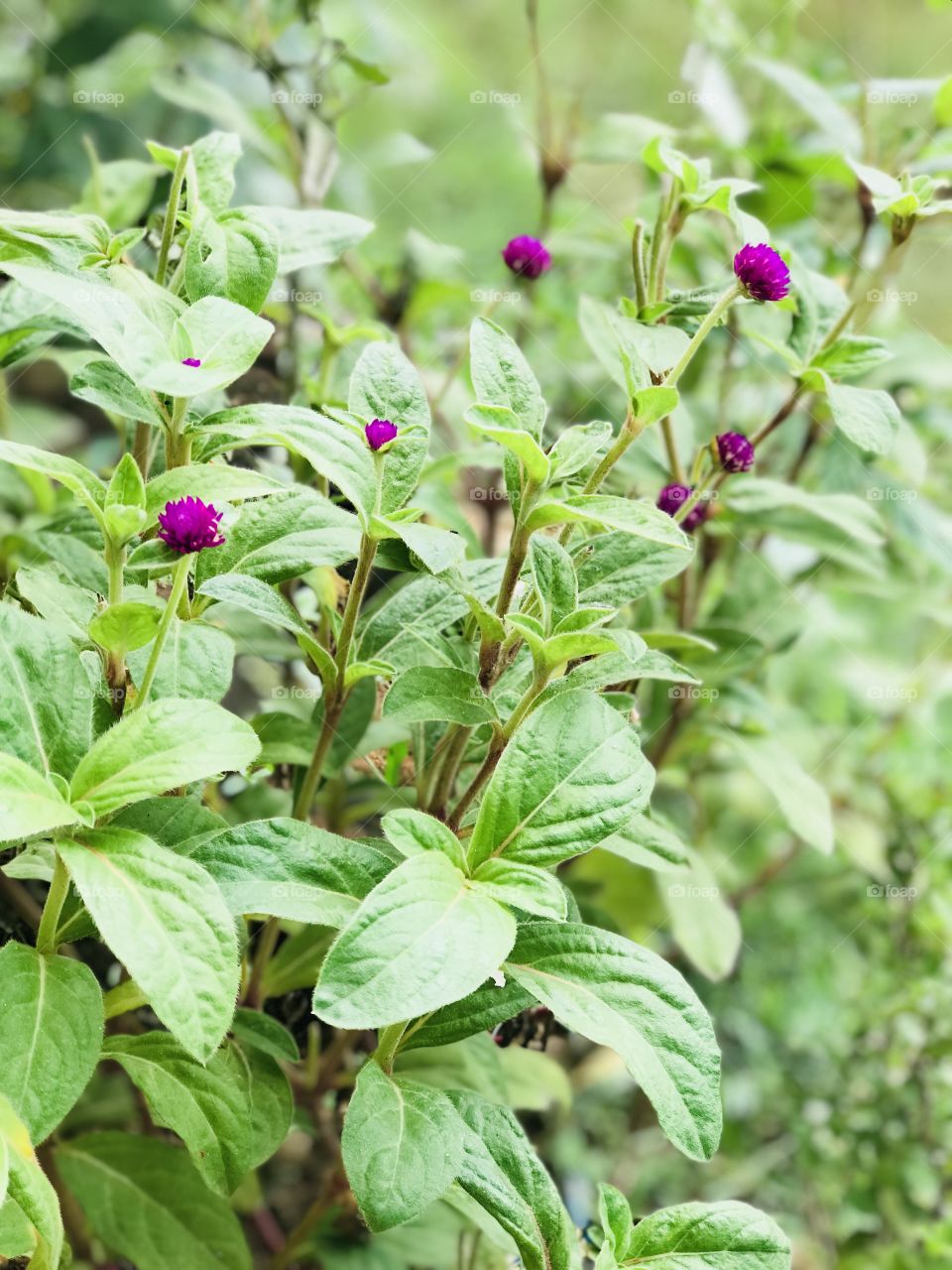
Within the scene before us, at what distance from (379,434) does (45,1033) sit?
26 cm

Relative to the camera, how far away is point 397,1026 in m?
0.49

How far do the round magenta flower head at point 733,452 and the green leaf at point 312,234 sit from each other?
0.75 ft

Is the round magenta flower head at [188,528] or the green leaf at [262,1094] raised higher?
the round magenta flower head at [188,528]

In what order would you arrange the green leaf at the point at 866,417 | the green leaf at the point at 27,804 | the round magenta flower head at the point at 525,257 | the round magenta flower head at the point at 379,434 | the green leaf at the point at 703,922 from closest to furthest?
the green leaf at the point at 27,804, the round magenta flower head at the point at 379,434, the green leaf at the point at 866,417, the round magenta flower head at the point at 525,257, the green leaf at the point at 703,922

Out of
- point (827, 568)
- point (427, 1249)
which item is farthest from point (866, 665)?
point (427, 1249)

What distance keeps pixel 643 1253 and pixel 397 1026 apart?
14 cm

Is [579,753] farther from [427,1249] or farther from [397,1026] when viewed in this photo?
[427,1249]

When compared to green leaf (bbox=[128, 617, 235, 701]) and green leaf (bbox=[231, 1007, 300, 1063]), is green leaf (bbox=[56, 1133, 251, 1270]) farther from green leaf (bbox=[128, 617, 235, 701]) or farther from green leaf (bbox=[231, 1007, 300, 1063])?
green leaf (bbox=[128, 617, 235, 701])

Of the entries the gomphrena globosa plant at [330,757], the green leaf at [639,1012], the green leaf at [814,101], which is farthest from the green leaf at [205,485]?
the green leaf at [814,101]

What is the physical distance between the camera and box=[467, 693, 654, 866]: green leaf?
1.49 ft

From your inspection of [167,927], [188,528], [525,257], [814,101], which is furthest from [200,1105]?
[814,101]

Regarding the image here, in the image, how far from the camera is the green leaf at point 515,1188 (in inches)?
18.4

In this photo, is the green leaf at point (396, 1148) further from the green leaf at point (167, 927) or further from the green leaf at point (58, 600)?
the green leaf at point (58, 600)

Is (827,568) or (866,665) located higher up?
(827,568)
